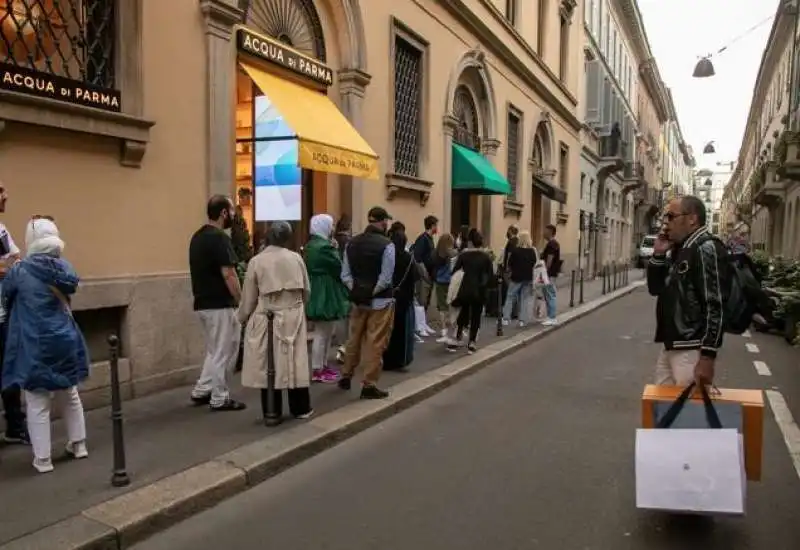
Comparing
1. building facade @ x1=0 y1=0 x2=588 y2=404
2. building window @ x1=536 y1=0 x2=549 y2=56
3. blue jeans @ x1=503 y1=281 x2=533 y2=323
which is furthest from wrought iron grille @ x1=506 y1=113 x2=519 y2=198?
blue jeans @ x1=503 y1=281 x2=533 y2=323

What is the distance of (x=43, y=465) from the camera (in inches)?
177

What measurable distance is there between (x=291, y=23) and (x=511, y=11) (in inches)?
422

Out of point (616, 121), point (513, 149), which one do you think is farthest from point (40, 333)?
point (616, 121)

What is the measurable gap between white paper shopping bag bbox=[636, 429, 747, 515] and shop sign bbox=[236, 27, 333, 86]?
650cm

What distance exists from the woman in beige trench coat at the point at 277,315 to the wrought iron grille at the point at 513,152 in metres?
13.6

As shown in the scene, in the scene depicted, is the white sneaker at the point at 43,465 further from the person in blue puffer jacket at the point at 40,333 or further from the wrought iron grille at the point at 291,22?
the wrought iron grille at the point at 291,22

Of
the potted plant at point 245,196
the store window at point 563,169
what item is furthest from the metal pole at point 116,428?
the store window at point 563,169

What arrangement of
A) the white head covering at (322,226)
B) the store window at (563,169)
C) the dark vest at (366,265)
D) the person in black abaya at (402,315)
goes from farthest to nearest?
the store window at (563,169) < the person in black abaya at (402,315) < the white head covering at (322,226) < the dark vest at (366,265)

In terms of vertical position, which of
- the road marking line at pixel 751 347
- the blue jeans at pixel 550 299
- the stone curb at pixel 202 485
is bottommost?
the road marking line at pixel 751 347

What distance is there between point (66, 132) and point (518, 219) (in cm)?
1523

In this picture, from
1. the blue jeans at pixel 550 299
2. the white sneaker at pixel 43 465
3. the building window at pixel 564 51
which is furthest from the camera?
the building window at pixel 564 51

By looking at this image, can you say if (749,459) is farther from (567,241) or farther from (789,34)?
(789,34)

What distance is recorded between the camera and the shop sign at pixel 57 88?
5.30m

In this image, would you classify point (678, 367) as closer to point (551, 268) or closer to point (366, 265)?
point (366, 265)
